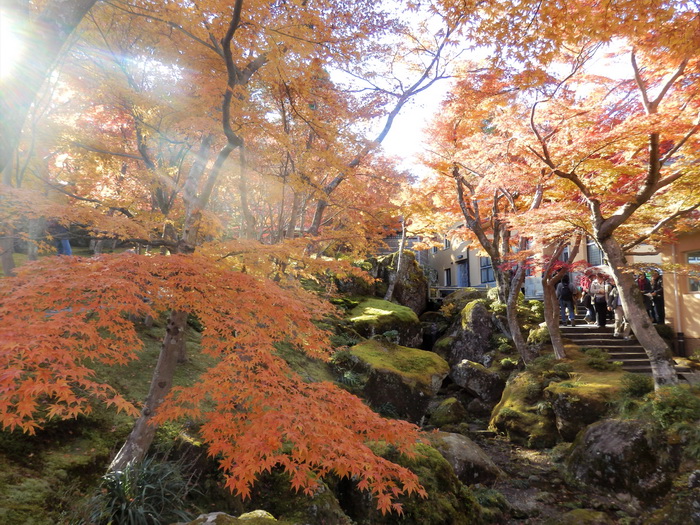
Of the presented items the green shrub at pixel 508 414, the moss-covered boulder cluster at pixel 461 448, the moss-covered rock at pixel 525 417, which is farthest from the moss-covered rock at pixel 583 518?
the green shrub at pixel 508 414

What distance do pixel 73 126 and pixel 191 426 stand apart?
786 cm

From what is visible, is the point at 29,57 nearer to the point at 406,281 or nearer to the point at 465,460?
the point at 465,460

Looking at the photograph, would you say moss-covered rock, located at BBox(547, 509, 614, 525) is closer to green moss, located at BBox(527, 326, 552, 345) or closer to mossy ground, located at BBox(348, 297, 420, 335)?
green moss, located at BBox(527, 326, 552, 345)

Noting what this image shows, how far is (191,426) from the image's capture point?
21.6ft

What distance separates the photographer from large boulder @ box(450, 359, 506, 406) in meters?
12.8

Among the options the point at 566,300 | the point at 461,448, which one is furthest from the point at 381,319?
the point at 461,448

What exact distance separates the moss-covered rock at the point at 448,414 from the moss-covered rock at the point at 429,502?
5.22m

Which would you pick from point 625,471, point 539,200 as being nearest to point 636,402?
point 625,471

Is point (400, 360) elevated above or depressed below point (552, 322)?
below

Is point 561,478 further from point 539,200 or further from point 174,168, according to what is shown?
point 174,168

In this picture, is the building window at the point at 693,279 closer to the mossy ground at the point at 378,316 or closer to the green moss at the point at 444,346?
the green moss at the point at 444,346

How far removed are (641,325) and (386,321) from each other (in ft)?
28.2

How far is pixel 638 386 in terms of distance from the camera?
8.51 meters

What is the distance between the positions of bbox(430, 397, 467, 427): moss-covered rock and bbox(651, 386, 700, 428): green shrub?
5.30m
